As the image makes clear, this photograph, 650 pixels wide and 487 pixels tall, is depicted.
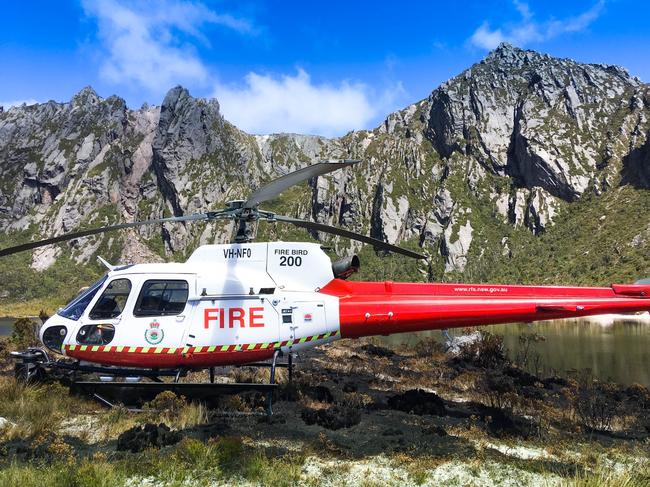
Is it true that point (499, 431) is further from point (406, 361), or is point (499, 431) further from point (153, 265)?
point (406, 361)

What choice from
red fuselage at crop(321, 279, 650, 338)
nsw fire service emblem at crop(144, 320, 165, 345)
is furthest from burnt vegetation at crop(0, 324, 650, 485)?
red fuselage at crop(321, 279, 650, 338)

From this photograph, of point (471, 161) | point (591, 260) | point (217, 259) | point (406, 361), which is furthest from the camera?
point (471, 161)

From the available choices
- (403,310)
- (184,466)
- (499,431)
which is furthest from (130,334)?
(499,431)

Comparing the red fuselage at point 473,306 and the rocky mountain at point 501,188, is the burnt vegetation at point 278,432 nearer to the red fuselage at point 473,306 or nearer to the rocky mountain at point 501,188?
the red fuselage at point 473,306

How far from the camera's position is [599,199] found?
143750 millimetres

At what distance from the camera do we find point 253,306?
375 inches

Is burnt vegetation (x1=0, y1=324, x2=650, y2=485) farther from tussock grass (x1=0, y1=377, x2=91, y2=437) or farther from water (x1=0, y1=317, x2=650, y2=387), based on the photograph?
water (x1=0, y1=317, x2=650, y2=387)

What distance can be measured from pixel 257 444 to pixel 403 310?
417 centimetres

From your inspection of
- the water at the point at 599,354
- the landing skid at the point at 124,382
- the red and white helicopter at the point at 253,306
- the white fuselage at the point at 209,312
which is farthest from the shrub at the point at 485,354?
the landing skid at the point at 124,382

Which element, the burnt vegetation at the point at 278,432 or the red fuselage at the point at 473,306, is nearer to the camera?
the burnt vegetation at the point at 278,432

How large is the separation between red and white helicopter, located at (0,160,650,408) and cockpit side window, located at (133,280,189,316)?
23 mm

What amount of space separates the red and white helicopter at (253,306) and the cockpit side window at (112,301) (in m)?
0.02

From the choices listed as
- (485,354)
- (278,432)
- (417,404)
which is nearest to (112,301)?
(278,432)

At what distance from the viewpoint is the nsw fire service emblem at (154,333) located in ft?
30.3
